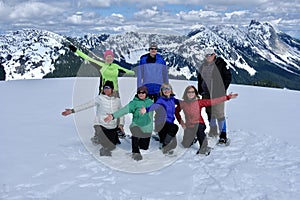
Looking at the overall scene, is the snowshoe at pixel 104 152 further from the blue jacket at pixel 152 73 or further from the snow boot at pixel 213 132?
the snow boot at pixel 213 132

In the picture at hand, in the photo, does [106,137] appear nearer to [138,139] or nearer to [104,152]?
[104,152]

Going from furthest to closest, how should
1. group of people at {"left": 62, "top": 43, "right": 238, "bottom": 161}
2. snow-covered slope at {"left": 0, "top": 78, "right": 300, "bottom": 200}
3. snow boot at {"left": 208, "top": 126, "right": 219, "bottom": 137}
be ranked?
snow boot at {"left": 208, "top": 126, "right": 219, "bottom": 137} < group of people at {"left": 62, "top": 43, "right": 238, "bottom": 161} < snow-covered slope at {"left": 0, "top": 78, "right": 300, "bottom": 200}

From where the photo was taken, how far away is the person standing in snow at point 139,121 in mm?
6082

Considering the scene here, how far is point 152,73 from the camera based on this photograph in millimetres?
6652

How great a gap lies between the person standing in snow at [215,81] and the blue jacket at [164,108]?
0.86m

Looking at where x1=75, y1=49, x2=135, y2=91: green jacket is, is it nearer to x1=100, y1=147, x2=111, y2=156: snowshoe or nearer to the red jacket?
the red jacket

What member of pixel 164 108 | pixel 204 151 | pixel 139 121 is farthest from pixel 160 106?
pixel 204 151

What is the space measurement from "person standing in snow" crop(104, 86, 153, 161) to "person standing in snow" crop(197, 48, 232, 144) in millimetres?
1389

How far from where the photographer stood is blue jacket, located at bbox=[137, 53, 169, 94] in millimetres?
6602

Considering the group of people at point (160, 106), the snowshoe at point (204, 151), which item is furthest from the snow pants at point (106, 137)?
the snowshoe at point (204, 151)

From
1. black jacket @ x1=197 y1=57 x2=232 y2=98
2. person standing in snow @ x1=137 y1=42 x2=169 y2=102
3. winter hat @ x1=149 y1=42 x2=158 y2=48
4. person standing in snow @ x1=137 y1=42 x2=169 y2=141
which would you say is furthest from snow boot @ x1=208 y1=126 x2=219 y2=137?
winter hat @ x1=149 y1=42 x2=158 y2=48

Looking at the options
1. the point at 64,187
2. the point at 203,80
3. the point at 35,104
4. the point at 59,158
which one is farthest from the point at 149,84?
the point at 35,104

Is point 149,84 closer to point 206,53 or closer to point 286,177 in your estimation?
point 206,53

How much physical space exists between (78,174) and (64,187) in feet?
1.65
